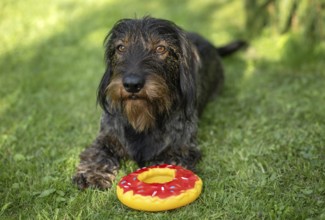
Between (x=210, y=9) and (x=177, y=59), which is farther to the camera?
(x=210, y=9)

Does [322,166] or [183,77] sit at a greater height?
[183,77]

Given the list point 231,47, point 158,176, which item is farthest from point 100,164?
point 231,47

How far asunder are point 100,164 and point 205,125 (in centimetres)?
168

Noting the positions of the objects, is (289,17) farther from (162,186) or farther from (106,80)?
(162,186)

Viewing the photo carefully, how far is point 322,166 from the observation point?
425cm

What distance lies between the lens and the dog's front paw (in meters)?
4.10

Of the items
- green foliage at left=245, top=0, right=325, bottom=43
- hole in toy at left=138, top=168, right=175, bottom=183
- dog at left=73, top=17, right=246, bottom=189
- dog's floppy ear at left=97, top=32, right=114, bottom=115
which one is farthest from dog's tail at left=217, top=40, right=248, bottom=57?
hole in toy at left=138, top=168, right=175, bottom=183

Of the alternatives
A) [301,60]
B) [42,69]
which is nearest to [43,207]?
[42,69]

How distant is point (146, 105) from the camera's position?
13.2 feet

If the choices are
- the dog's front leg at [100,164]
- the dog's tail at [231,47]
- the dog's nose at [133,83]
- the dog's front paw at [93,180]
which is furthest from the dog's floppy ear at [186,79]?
the dog's tail at [231,47]

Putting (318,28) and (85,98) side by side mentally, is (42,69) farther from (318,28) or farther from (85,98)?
(318,28)

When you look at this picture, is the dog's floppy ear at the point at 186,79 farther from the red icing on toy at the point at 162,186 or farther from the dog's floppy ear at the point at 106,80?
the red icing on toy at the point at 162,186

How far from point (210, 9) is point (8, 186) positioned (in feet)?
24.7

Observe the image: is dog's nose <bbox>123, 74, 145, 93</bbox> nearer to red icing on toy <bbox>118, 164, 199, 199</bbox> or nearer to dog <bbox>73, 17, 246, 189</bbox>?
dog <bbox>73, 17, 246, 189</bbox>
